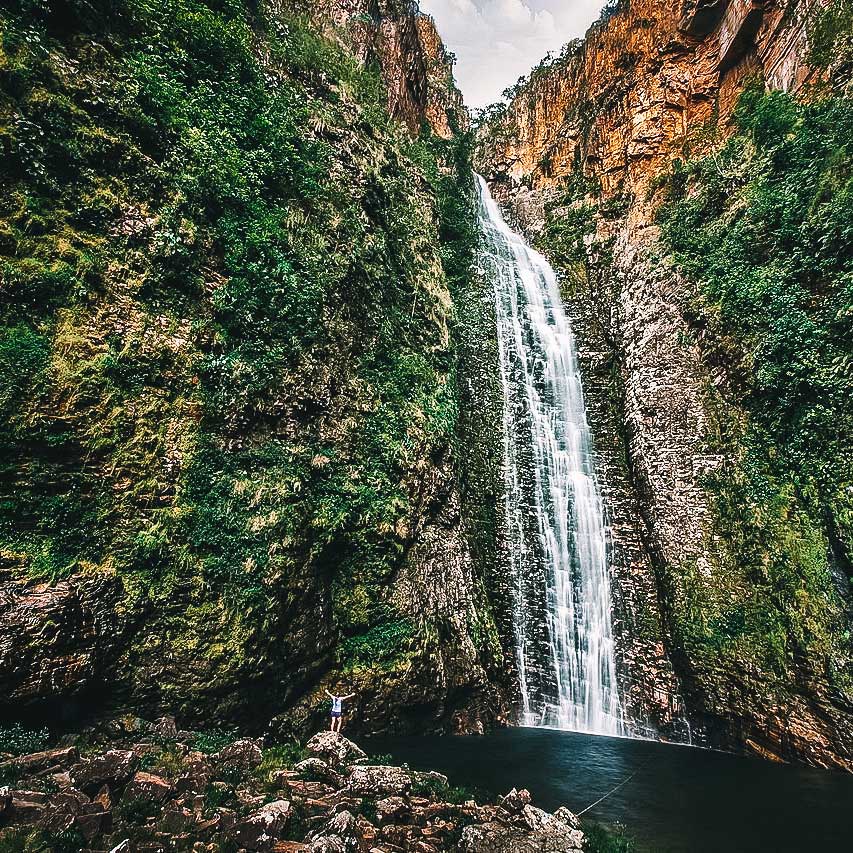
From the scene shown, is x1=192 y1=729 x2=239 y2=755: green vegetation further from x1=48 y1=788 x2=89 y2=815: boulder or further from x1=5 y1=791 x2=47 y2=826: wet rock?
x1=5 y1=791 x2=47 y2=826: wet rock

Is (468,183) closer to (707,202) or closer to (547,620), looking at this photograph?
(707,202)

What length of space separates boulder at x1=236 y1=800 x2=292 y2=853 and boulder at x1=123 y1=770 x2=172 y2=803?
0.88 metres

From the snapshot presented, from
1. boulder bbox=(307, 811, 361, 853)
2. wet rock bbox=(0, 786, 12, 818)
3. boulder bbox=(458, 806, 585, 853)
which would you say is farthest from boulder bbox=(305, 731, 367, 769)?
wet rock bbox=(0, 786, 12, 818)

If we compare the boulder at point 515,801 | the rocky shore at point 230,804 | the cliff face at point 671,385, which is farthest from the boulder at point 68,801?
the cliff face at point 671,385

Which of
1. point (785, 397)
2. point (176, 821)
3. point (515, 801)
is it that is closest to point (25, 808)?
point (176, 821)

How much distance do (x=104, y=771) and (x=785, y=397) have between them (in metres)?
12.6

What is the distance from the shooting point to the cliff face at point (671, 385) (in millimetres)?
8469

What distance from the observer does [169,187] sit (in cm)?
771

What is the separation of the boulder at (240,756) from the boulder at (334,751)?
39.5 inches

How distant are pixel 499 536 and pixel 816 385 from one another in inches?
309

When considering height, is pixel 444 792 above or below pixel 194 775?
below

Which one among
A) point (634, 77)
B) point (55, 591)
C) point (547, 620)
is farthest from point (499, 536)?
point (634, 77)

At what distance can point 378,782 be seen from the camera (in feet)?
17.8

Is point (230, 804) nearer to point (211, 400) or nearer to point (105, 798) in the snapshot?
point (105, 798)
